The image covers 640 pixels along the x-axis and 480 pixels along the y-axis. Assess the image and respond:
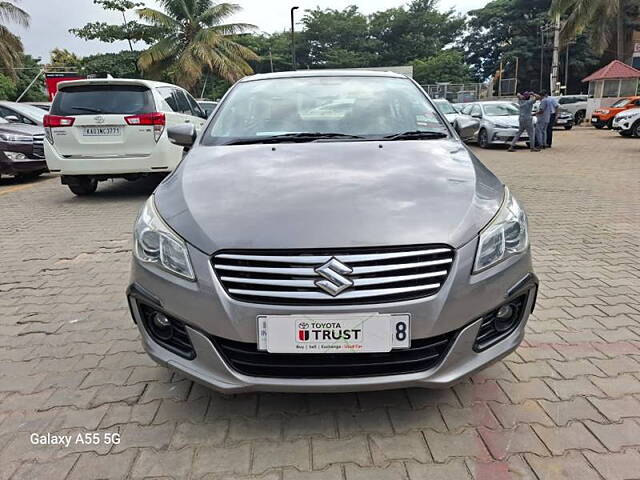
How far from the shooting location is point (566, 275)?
13.2 feet

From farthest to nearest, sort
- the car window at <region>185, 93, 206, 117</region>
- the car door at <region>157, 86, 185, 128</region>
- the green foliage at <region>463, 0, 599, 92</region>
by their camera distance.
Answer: the green foliage at <region>463, 0, 599, 92</region>, the car window at <region>185, 93, 206, 117</region>, the car door at <region>157, 86, 185, 128</region>

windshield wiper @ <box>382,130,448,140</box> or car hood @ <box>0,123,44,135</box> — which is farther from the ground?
windshield wiper @ <box>382,130,448,140</box>

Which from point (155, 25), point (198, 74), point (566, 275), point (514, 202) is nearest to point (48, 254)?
point (514, 202)

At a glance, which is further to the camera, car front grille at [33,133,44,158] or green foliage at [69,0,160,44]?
green foliage at [69,0,160,44]

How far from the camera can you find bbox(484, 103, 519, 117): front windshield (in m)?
15.1

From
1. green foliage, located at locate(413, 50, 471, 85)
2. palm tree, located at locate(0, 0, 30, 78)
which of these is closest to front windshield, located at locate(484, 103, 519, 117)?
palm tree, located at locate(0, 0, 30, 78)

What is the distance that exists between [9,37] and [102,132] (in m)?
Result: 26.2

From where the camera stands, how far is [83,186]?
7750 millimetres

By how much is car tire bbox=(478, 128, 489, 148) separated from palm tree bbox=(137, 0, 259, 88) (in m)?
16.8

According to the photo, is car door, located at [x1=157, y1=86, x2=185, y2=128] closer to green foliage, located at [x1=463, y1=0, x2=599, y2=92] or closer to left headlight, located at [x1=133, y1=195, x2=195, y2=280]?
left headlight, located at [x1=133, y1=195, x2=195, y2=280]

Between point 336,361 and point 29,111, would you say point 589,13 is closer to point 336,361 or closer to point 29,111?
point 29,111

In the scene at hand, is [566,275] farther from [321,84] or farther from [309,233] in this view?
[309,233]

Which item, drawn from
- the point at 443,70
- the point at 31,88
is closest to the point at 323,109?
the point at 31,88

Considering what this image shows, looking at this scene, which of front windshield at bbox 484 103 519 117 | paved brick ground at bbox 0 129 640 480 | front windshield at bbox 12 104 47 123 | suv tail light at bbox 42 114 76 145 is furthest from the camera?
front windshield at bbox 484 103 519 117
